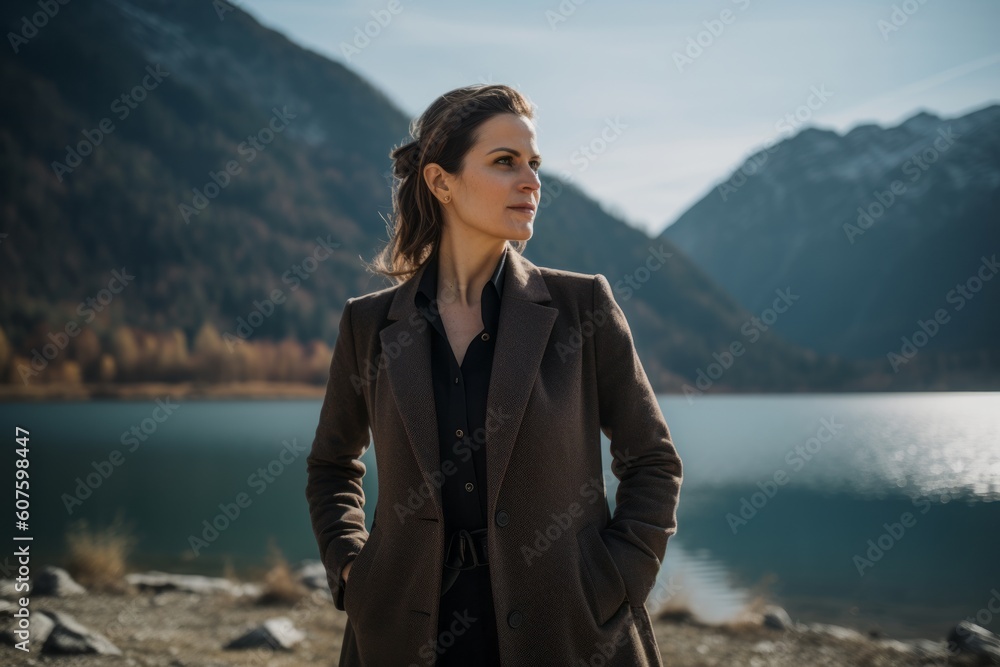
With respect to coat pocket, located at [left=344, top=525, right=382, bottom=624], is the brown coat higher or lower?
higher

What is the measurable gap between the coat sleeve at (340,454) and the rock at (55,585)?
648 cm

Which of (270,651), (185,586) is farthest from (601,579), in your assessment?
(185,586)

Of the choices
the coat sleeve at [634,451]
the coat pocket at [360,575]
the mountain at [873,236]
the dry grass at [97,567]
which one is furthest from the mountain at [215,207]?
the coat sleeve at [634,451]

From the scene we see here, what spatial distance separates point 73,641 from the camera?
496 cm

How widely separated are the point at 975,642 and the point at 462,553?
23.0ft

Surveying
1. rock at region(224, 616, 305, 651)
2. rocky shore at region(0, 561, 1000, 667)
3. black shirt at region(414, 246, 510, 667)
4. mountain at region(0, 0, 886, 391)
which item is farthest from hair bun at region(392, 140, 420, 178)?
mountain at region(0, 0, 886, 391)

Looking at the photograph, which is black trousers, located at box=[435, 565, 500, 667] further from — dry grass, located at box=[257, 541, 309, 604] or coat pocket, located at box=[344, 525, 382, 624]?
dry grass, located at box=[257, 541, 309, 604]

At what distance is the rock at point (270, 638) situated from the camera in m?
5.90

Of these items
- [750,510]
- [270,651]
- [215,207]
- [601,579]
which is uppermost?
[215,207]

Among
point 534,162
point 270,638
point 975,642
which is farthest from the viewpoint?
point 975,642

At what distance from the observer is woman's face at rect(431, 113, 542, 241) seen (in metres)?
2.07

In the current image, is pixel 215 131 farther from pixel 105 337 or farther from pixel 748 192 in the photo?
pixel 748 192

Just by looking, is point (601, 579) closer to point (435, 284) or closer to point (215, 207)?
point (435, 284)

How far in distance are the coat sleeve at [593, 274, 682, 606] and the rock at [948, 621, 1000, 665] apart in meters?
6.35
